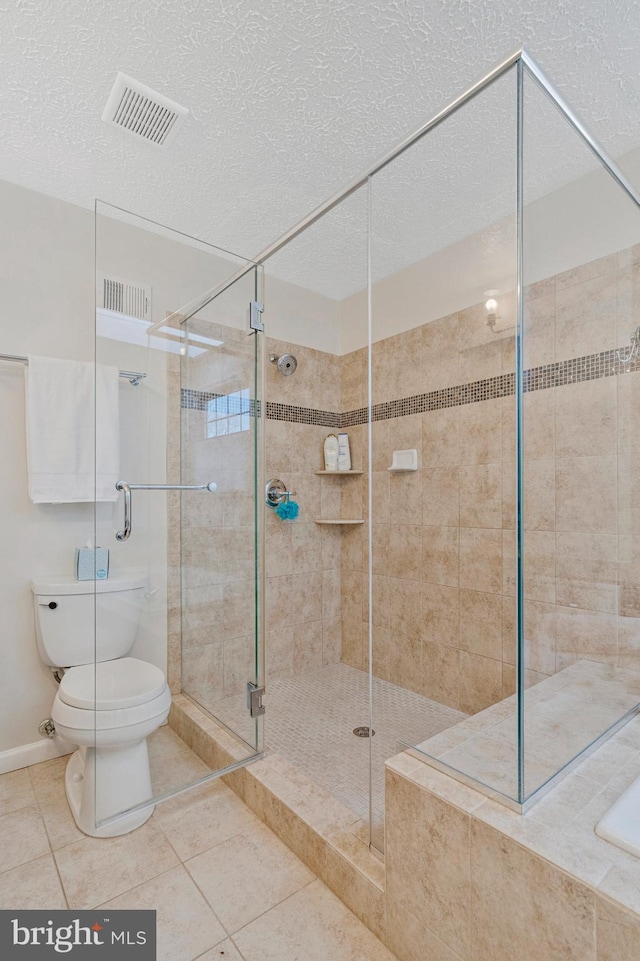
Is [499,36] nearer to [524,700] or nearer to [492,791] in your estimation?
[524,700]

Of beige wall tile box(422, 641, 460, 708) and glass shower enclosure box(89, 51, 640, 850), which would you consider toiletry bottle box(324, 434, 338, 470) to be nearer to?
glass shower enclosure box(89, 51, 640, 850)

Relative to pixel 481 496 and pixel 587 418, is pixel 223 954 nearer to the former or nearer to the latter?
pixel 481 496

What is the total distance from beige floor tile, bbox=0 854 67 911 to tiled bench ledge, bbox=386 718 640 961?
0.93 meters

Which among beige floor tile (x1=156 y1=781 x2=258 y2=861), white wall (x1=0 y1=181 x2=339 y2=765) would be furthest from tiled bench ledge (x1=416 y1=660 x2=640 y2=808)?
white wall (x1=0 y1=181 x2=339 y2=765)

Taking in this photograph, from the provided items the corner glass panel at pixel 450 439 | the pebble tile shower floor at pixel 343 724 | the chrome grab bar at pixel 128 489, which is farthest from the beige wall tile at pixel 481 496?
the chrome grab bar at pixel 128 489

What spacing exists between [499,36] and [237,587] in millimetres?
2007

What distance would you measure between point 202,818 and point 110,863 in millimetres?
307

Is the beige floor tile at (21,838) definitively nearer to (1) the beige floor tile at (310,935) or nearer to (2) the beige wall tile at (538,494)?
(1) the beige floor tile at (310,935)

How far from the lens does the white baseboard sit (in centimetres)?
188

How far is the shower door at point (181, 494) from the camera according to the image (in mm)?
1615

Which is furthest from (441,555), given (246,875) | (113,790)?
(113,790)

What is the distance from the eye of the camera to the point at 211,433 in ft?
6.14

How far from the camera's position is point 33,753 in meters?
1.94

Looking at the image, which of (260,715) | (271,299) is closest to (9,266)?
(271,299)
